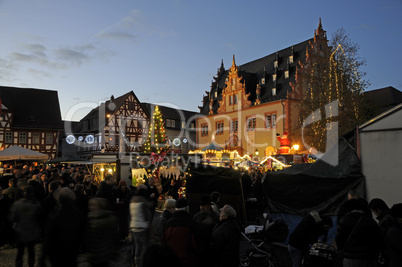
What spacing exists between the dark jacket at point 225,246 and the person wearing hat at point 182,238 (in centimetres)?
39

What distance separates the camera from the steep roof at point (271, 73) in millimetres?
37906

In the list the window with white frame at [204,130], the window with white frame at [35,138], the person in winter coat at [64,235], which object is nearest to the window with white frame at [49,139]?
the window with white frame at [35,138]

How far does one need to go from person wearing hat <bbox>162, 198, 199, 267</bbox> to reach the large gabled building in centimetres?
2903

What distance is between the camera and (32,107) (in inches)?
1727

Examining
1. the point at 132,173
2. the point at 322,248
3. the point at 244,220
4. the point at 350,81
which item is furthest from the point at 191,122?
the point at 322,248

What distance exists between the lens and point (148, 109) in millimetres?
56844

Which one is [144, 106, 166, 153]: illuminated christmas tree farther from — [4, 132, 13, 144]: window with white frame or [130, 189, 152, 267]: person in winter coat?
[4, 132, 13, 144]: window with white frame

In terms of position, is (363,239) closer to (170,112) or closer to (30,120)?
(30,120)

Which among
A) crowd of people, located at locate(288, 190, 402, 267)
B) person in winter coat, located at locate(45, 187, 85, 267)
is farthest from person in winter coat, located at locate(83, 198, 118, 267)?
crowd of people, located at locate(288, 190, 402, 267)

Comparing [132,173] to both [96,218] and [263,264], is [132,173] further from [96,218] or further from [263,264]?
[96,218]

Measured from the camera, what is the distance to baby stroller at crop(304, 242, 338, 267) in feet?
18.6

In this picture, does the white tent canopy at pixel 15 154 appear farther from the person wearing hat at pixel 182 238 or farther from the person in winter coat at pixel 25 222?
the person wearing hat at pixel 182 238

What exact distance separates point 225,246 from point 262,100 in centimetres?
3530

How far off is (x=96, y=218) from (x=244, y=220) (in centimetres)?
557
